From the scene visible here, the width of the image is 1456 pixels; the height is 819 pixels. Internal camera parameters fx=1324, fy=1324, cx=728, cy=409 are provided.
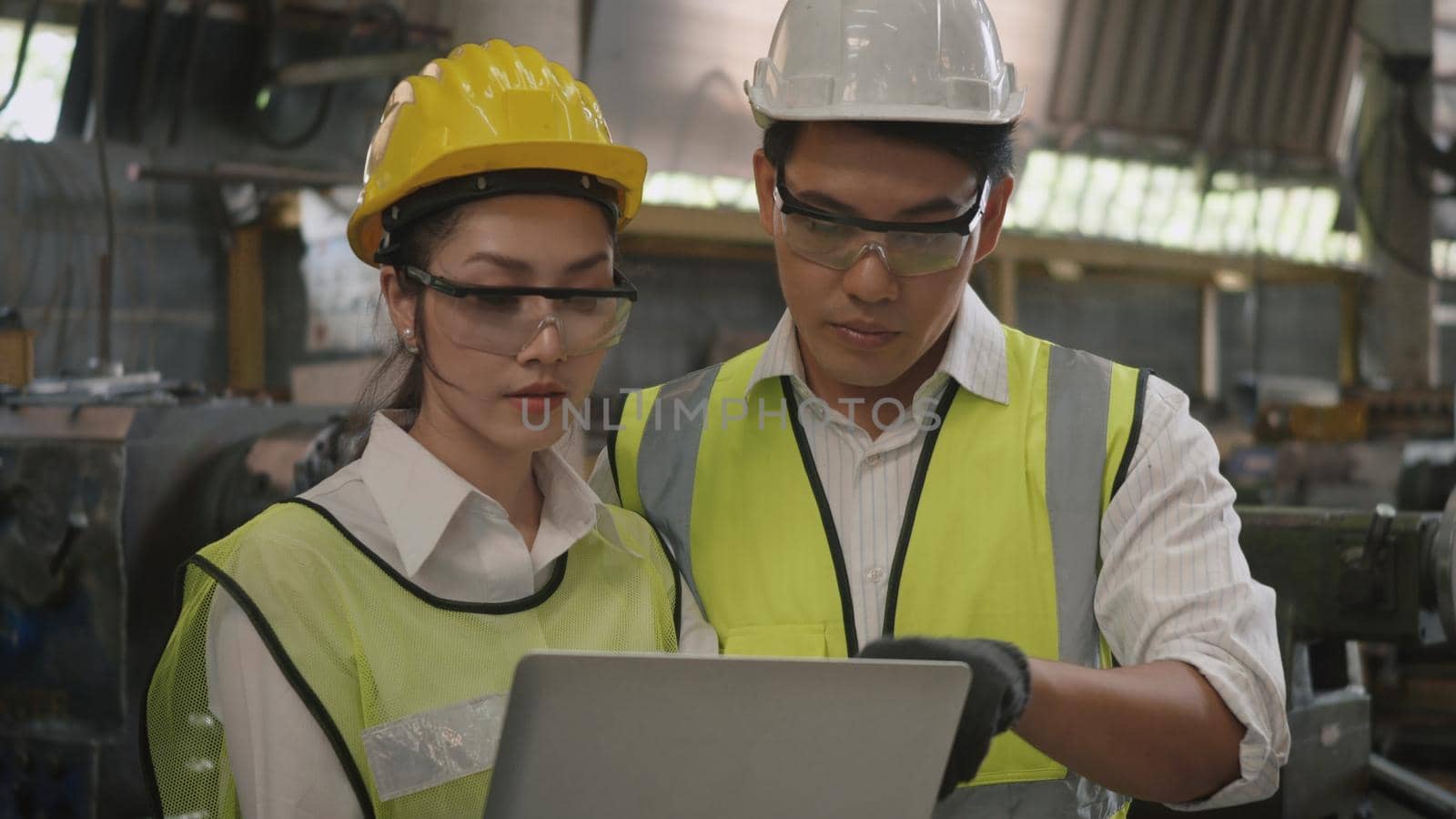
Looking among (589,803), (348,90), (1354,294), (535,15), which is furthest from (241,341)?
(1354,294)

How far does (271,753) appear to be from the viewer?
1.27 m

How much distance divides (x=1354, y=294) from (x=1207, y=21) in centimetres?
306

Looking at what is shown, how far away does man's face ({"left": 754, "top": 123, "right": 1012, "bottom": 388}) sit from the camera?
63.4 inches

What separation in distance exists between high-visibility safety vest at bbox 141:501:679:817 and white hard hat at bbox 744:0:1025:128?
2.42ft

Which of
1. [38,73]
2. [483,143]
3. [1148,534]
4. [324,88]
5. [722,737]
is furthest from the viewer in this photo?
[324,88]

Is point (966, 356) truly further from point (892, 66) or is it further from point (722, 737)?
point (722, 737)

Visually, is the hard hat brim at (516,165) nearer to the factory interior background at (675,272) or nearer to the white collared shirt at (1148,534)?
the factory interior background at (675,272)

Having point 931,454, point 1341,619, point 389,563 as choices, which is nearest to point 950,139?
point 931,454

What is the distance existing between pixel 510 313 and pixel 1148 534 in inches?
31.3

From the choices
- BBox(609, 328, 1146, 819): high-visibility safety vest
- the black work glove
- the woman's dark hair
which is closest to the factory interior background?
the woman's dark hair

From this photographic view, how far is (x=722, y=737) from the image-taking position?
102 centimetres

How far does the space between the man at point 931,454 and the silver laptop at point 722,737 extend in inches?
20.1

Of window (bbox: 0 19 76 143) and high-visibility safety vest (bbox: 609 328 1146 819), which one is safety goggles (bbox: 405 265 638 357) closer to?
high-visibility safety vest (bbox: 609 328 1146 819)

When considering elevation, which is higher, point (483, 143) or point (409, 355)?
point (483, 143)
